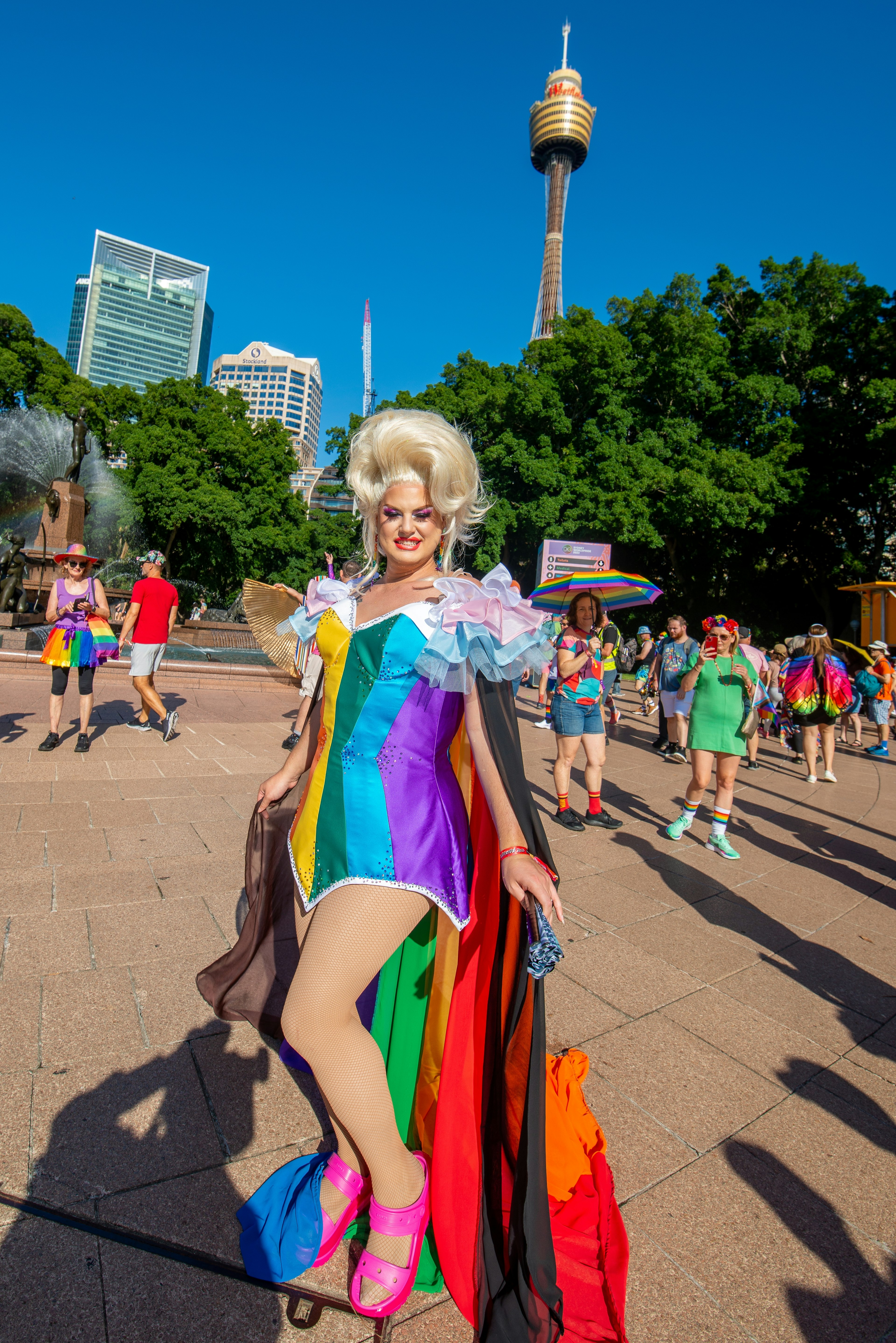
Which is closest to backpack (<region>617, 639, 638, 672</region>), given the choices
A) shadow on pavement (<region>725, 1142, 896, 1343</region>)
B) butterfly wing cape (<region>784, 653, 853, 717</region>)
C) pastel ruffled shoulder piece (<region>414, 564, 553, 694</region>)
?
butterfly wing cape (<region>784, 653, 853, 717</region>)

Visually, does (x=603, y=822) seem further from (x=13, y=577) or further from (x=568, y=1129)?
(x=13, y=577)

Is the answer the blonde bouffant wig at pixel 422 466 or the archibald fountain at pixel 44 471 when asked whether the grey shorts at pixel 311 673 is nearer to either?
the blonde bouffant wig at pixel 422 466

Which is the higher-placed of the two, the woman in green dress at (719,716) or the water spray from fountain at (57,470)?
the water spray from fountain at (57,470)

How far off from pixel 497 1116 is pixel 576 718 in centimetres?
421

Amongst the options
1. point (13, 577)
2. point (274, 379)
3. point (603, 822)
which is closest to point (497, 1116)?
point (603, 822)

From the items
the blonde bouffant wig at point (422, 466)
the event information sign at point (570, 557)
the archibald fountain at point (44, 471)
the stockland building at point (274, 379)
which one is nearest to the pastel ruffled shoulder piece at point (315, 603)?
the blonde bouffant wig at point (422, 466)

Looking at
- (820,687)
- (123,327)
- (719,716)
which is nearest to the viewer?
(719,716)

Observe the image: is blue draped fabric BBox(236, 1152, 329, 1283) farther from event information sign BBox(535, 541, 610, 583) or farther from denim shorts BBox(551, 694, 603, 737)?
event information sign BBox(535, 541, 610, 583)

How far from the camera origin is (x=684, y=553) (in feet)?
92.4

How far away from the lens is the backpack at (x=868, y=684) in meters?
12.6

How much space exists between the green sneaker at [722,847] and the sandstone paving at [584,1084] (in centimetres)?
16

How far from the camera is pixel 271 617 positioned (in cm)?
316

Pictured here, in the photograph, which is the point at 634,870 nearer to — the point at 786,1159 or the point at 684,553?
the point at 786,1159

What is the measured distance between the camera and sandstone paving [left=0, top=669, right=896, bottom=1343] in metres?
1.58
